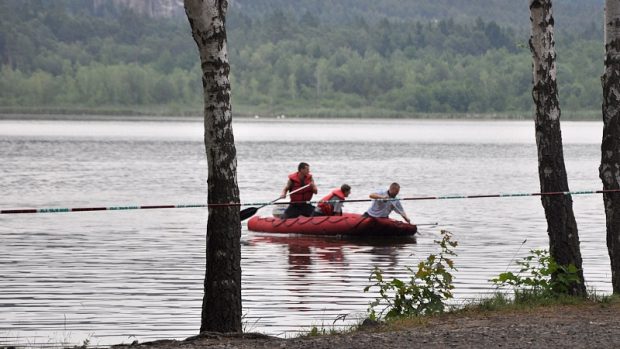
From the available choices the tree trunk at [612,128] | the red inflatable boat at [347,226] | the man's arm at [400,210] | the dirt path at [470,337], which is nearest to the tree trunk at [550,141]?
the tree trunk at [612,128]

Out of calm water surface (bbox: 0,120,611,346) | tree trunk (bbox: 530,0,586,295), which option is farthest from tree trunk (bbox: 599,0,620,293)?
calm water surface (bbox: 0,120,611,346)

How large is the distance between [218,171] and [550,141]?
3.83 metres

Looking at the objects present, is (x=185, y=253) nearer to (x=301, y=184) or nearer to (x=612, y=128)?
(x=301, y=184)

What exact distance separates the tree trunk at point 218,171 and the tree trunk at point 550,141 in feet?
11.7

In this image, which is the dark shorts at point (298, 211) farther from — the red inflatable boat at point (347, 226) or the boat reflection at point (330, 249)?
the boat reflection at point (330, 249)

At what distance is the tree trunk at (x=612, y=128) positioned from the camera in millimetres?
15031

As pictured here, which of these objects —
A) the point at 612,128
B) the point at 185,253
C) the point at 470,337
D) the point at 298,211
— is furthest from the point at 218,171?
the point at 298,211

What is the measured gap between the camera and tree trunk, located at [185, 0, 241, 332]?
41.5 feet

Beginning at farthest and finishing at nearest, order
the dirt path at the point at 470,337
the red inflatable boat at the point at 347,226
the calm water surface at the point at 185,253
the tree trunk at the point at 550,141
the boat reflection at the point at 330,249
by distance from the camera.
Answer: the red inflatable boat at the point at 347,226, the boat reflection at the point at 330,249, the calm water surface at the point at 185,253, the tree trunk at the point at 550,141, the dirt path at the point at 470,337

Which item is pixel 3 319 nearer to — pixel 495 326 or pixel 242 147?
pixel 495 326

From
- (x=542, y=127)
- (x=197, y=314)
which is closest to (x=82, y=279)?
(x=197, y=314)

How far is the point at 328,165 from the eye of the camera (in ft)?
264

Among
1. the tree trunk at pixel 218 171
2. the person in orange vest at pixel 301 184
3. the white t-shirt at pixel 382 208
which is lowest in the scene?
the white t-shirt at pixel 382 208

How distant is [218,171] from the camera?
12.9 m
